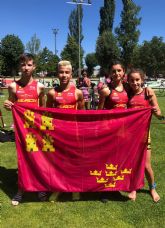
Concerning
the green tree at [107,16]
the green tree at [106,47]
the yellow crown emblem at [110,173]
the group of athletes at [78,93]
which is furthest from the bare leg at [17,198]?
the green tree at [107,16]

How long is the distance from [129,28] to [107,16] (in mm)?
5464

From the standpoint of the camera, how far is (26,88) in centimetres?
548

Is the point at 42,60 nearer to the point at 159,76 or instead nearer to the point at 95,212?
the point at 159,76

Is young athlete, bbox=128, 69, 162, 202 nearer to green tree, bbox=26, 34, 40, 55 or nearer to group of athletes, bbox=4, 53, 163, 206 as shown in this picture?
group of athletes, bbox=4, 53, 163, 206

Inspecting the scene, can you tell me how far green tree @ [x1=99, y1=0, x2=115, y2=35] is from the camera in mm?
63312

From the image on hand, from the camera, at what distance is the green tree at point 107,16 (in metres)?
63.3

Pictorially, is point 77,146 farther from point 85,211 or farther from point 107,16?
point 107,16

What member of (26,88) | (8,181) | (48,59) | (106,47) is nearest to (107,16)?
(106,47)

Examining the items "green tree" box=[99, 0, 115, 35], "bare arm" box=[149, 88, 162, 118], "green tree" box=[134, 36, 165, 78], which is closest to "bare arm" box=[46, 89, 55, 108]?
"bare arm" box=[149, 88, 162, 118]

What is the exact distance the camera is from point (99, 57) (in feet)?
203

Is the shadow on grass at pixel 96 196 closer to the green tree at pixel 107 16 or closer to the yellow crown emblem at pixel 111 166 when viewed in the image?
the yellow crown emblem at pixel 111 166

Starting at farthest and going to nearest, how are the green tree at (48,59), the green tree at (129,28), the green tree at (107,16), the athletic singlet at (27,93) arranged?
1. the green tree at (48,59)
2. the green tree at (107,16)
3. the green tree at (129,28)
4. the athletic singlet at (27,93)

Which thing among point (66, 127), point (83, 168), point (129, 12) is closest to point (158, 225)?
point (83, 168)

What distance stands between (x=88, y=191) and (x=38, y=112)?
131cm
